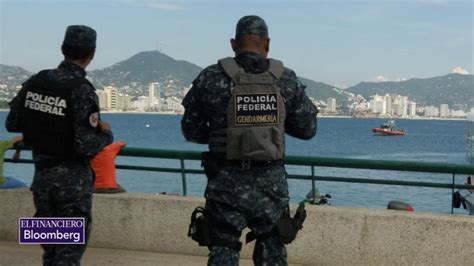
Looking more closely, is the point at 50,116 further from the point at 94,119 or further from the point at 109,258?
the point at 109,258

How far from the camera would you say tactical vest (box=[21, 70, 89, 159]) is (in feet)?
12.3

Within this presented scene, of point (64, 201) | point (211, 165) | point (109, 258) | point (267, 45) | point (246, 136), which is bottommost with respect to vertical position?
point (109, 258)

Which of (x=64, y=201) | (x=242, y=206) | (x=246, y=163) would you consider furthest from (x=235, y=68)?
(x=64, y=201)

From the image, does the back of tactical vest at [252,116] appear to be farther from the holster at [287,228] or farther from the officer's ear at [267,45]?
the holster at [287,228]

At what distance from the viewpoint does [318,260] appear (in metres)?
5.60

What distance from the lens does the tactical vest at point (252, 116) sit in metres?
3.54

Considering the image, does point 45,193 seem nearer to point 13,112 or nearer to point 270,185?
point 13,112

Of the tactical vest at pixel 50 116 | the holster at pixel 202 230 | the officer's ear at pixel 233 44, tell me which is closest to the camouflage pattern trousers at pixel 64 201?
the tactical vest at pixel 50 116

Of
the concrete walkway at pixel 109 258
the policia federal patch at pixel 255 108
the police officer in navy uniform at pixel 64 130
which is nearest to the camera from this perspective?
the policia federal patch at pixel 255 108

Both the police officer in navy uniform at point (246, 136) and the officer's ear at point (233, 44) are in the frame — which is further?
the officer's ear at point (233, 44)

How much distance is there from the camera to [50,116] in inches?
148

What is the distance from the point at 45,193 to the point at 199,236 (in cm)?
98

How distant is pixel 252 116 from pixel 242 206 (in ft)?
1.67

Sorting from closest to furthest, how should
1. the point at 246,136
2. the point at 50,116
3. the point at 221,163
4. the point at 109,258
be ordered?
the point at 246,136 < the point at 221,163 < the point at 50,116 < the point at 109,258
